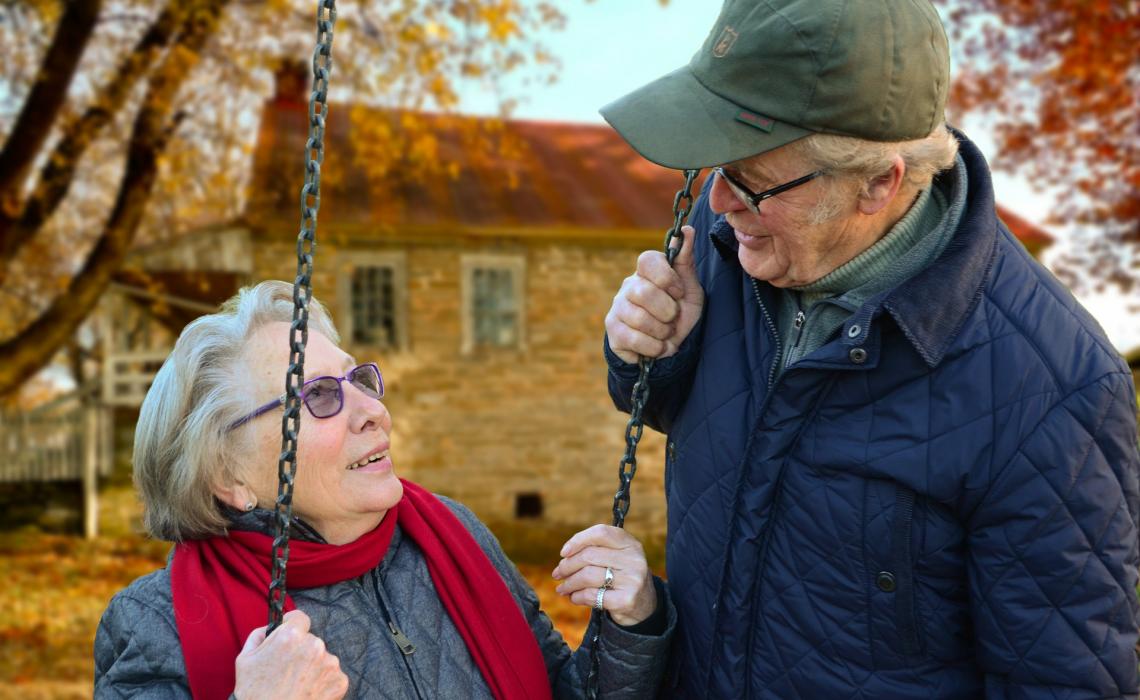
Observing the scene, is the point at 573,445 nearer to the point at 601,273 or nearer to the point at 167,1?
A: the point at 601,273

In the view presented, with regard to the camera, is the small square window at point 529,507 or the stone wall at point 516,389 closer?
the stone wall at point 516,389

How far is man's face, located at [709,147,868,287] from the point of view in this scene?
5.79 ft

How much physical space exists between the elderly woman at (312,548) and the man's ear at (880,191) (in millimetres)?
867

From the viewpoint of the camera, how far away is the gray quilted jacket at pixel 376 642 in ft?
6.22

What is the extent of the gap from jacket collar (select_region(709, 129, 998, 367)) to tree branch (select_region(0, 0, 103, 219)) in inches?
327

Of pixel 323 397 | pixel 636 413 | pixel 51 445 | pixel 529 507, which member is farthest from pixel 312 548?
pixel 51 445

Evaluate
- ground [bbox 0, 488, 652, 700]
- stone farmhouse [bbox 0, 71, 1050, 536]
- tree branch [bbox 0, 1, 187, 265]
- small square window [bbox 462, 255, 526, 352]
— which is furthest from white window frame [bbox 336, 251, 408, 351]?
tree branch [bbox 0, 1, 187, 265]

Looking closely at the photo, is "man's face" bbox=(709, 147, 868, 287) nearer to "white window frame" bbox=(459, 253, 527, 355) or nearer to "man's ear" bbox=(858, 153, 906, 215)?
"man's ear" bbox=(858, 153, 906, 215)

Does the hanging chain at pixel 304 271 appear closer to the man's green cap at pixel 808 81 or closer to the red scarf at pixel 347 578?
the red scarf at pixel 347 578

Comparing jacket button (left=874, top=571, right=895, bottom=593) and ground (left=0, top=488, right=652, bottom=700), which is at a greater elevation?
jacket button (left=874, top=571, right=895, bottom=593)

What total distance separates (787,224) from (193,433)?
50.4 inches

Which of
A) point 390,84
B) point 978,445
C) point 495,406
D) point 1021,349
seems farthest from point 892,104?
point 495,406

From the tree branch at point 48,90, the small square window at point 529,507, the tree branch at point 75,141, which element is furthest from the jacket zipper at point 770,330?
the small square window at point 529,507

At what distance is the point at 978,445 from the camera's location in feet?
5.46
